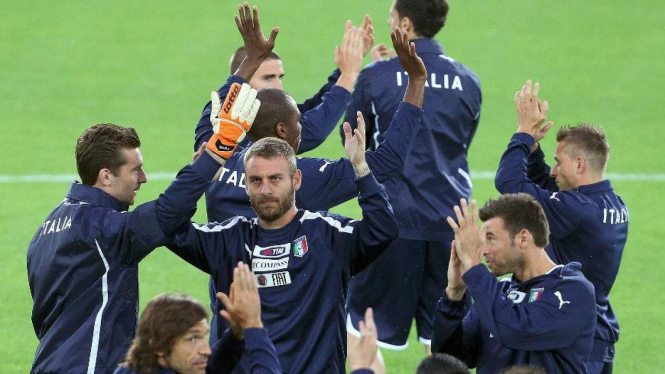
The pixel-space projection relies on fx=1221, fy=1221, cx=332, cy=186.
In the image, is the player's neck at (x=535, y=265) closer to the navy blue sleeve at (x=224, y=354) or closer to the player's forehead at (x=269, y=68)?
the navy blue sleeve at (x=224, y=354)

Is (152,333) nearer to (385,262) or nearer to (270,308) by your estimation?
(270,308)

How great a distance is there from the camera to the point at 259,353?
194 inches

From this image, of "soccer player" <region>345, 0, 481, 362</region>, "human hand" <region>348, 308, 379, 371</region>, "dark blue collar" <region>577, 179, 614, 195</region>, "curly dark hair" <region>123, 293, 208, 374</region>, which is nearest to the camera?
"human hand" <region>348, 308, 379, 371</region>

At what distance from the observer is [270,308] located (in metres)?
5.77

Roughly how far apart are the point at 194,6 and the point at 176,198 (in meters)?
13.5

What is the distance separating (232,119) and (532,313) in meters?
1.65

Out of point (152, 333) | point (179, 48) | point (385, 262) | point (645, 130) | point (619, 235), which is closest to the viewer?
point (152, 333)

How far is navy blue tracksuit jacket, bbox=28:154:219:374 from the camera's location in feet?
18.5

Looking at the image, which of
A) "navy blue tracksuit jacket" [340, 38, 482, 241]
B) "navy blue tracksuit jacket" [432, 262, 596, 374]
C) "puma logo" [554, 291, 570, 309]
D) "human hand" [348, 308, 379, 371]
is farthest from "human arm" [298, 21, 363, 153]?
"human hand" [348, 308, 379, 371]

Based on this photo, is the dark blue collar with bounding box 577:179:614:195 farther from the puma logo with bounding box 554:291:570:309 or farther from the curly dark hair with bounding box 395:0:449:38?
the curly dark hair with bounding box 395:0:449:38

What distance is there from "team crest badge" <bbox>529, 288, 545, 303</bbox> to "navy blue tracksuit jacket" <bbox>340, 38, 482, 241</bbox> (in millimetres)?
2483

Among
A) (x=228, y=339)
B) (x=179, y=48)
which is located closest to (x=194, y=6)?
(x=179, y=48)

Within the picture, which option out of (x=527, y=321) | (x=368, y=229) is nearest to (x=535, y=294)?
(x=527, y=321)

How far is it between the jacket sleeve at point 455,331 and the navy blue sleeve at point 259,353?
1.16 m
